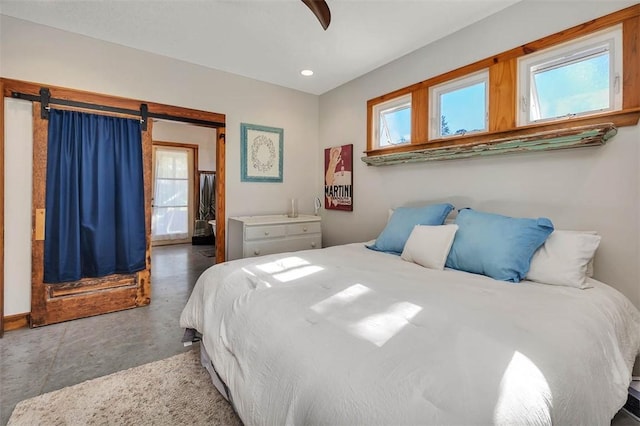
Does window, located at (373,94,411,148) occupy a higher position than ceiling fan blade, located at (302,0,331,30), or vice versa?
ceiling fan blade, located at (302,0,331,30)

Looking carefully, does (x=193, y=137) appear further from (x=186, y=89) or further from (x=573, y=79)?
(x=573, y=79)

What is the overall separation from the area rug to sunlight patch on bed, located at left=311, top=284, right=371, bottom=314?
2.66ft

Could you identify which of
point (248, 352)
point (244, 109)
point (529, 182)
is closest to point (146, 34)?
point (244, 109)

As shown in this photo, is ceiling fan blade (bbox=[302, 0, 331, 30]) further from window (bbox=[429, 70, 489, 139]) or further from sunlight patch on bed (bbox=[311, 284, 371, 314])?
sunlight patch on bed (bbox=[311, 284, 371, 314])

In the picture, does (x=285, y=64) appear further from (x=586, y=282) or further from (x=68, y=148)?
(x=586, y=282)

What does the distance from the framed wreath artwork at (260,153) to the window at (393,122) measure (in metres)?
1.31

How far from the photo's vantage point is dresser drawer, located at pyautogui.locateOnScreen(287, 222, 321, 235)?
11.6 ft

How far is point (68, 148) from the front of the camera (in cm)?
266

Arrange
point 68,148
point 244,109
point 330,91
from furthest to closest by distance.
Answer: point 330,91, point 244,109, point 68,148

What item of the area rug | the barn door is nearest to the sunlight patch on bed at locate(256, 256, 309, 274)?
the area rug

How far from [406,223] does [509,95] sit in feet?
4.02

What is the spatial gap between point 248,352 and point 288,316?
20 centimetres

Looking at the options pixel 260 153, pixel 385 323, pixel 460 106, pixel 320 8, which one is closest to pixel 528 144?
pixel 460 106

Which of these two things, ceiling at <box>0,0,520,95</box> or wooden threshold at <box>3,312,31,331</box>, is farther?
wooden threshold at <box>3,312,31,331</box>
